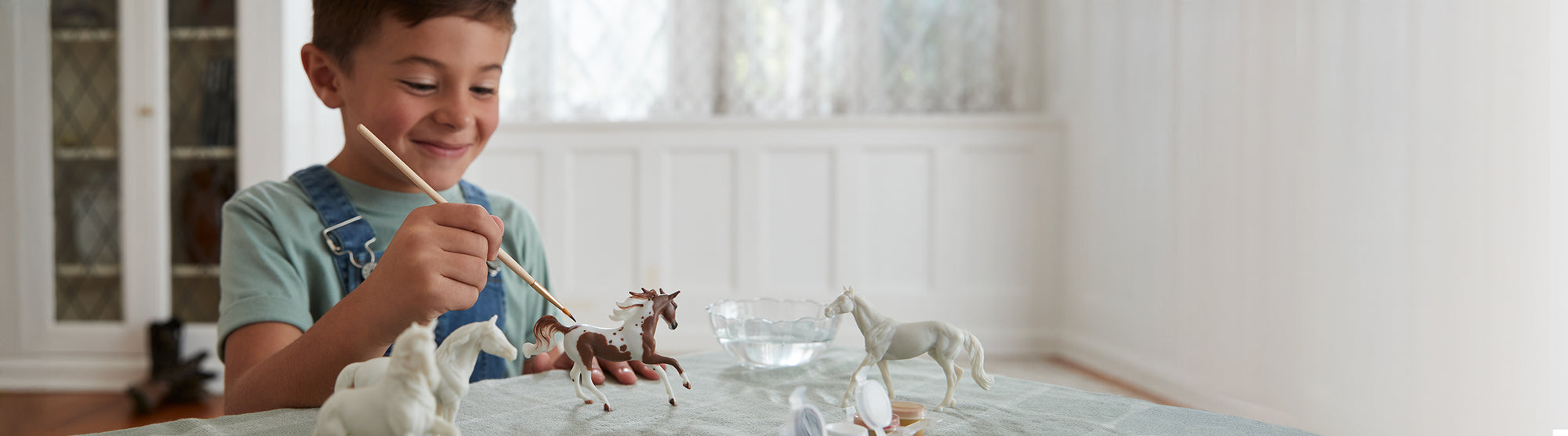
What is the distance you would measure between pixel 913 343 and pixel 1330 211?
4.68 feet

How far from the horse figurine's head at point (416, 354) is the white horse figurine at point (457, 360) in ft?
0.12

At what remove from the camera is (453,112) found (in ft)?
2.69

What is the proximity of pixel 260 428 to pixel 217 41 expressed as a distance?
241 centimetres

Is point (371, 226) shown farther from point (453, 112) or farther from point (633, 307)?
point (633, 307)

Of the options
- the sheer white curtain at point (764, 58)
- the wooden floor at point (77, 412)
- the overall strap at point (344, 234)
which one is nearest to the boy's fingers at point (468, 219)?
the overall strap at point (344, 234)

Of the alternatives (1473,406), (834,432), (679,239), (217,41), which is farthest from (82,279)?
(1473,406)

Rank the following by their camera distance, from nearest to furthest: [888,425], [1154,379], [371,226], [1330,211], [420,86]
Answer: [888,425]
[420,86]
[371,226]
[1330,211]
[1154,379]

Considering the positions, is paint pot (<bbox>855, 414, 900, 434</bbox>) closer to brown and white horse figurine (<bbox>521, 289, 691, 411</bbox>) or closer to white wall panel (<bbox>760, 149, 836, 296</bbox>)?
brown and white horse figurine (<bbox>521, 289, 691, 411</bbox>)

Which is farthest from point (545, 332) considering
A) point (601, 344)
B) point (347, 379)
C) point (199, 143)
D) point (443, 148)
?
point (199, 143)

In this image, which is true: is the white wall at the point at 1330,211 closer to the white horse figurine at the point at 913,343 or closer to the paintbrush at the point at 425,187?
the white horse figurine at the point at 913,343

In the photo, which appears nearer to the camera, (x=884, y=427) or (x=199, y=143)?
(x=884, y=427)

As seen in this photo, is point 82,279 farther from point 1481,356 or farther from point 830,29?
point 1481,356

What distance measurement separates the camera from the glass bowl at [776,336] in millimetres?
697

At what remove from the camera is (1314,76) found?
1667 mm
